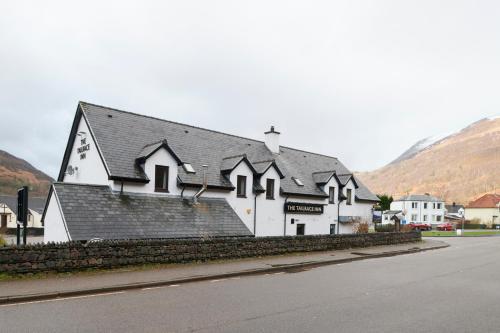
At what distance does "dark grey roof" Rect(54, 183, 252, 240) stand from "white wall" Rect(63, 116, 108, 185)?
165 centimetres

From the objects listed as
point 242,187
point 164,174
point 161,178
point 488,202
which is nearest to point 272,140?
point 242,187

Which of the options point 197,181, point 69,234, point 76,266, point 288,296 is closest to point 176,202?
point 197,181

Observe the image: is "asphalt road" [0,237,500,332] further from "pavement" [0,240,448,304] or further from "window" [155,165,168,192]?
"window" [155,165,168,192]

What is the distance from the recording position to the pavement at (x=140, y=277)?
35.2ft

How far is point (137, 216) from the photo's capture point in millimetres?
18719

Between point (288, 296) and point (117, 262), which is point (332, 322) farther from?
point (117, 262)

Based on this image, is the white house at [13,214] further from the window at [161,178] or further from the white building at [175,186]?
the window at [161,178]

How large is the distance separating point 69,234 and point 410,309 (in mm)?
12069

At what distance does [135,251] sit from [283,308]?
7.30 metres

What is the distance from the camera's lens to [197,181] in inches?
915

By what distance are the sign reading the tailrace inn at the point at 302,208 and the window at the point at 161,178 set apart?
9.49 meters

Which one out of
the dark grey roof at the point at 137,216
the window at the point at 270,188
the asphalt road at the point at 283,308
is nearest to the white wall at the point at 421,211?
the window at the point at 270,188

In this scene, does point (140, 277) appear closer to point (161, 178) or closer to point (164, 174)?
point (161, 178)

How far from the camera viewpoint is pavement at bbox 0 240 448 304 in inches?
422
